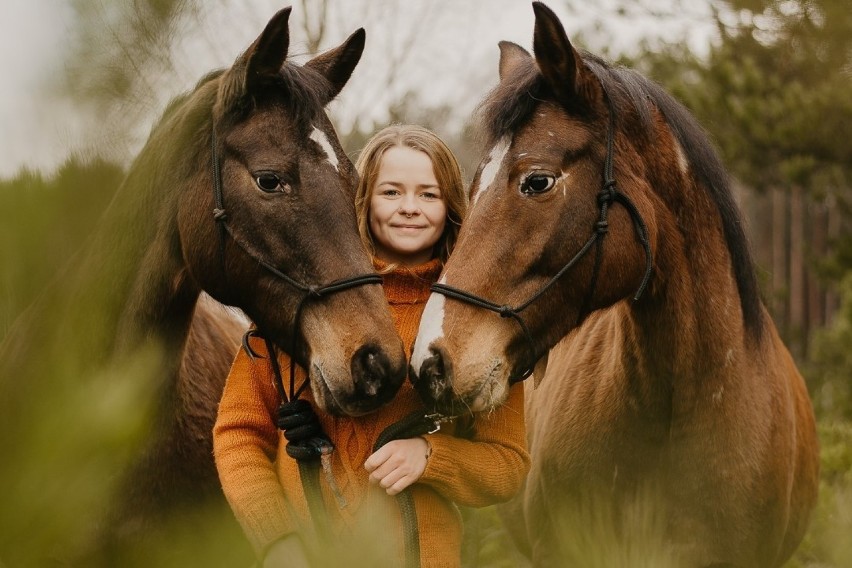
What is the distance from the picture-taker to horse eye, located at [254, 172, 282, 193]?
259 centimetres

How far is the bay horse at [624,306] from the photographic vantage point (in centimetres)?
255

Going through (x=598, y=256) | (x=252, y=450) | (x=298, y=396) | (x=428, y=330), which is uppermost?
(x=598, y=256)

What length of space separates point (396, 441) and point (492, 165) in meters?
0.92

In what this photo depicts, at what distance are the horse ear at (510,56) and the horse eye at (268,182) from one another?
3.40ft

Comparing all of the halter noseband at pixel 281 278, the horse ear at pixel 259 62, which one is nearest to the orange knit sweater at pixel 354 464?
the halter noseband at pixel 281 278

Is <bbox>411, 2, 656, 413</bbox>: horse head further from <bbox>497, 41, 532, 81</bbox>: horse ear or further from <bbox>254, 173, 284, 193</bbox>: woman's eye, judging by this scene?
<bbox>254, 173, 284, 193</bbox>: woman's eye

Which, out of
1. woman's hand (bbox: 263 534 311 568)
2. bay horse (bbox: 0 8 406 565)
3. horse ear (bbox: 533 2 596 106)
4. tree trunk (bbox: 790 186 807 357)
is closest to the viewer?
woman's hand (bbox: 263 534 311 568)

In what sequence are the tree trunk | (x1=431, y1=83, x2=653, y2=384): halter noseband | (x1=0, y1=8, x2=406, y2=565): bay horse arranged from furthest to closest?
the tree trunk → (x1=431, y1=83, x2=653, y2=384): halter noseband → (x1=0, y1=8, x2=406, y2=565): bay horse

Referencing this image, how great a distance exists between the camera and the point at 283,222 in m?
2.55

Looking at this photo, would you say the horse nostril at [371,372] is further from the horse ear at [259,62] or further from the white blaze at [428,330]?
the horse ear at [259,62]

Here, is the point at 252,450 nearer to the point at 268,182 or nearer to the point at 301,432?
the point at 301,432

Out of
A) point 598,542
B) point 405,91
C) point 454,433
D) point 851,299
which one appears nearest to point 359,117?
point 405,91

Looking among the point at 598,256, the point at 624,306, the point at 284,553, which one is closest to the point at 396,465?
the point at 284,553

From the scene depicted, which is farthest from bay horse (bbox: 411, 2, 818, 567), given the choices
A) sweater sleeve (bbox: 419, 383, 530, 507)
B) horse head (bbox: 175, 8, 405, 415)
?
horse head (bbox: 175, 8, 405, 415)
